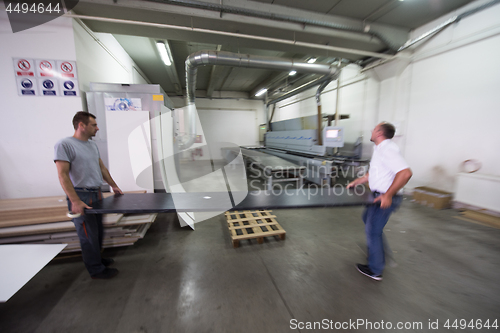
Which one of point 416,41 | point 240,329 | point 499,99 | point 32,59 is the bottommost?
point 240,329

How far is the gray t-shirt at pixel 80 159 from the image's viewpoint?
1652 mm

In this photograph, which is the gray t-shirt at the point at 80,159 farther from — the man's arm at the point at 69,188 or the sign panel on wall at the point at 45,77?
the sign panel on wall at the point at 45,77

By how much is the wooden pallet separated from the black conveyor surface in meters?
0.73

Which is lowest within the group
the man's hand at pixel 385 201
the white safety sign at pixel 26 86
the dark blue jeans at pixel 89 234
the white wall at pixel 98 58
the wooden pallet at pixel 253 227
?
the wooden pallet at pixel 253 227

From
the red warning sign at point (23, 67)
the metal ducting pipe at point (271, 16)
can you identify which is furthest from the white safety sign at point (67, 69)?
the metal ducting pipe at point (271, 16)

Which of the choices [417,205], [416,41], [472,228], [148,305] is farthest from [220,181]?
[416,41]

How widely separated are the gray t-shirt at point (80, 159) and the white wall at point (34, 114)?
5.90 ft

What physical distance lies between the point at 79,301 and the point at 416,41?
715 centimetres

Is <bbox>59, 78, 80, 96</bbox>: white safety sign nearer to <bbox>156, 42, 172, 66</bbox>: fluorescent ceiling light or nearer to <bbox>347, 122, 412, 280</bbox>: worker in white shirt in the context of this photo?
<bbox>156, 42, 172, 66</bbox>: fluorescent ceiling light

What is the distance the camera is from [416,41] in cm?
416

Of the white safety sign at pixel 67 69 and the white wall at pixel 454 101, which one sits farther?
the white wall at pixel 454 101

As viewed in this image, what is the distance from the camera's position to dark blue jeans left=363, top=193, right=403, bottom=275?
180 cm

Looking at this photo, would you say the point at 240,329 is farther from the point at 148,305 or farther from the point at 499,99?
the point at 499,99

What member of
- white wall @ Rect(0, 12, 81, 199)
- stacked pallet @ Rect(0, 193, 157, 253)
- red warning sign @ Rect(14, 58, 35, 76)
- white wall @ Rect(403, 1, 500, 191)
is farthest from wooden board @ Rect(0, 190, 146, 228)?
white wall @ Rect(403, 1, 500, 191)
